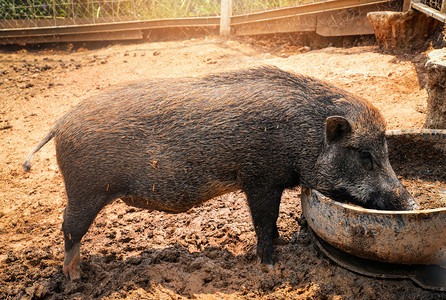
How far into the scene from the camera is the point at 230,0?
9344 millimetres

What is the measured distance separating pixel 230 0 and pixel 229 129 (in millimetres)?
7172

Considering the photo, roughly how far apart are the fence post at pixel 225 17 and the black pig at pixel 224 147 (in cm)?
670

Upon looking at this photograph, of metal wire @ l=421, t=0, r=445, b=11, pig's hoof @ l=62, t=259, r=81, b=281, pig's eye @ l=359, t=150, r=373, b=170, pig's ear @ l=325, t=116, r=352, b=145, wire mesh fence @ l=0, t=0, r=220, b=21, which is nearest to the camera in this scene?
pig's ear @ l=325, t=116, r=352, b=145

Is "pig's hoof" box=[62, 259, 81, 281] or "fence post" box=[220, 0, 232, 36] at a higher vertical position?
"fence post" box=[220, 0, 232, 36]

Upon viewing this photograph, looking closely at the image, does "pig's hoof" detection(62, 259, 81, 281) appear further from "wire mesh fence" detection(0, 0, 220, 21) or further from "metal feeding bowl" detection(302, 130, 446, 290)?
"wire mesh fence" detection(0, 0, 220, 21)

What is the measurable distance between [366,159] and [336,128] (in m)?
0.33

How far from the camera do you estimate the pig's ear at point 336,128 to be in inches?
110

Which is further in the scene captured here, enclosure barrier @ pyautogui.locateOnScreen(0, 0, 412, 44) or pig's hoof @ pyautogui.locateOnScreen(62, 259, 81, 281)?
enclosure barrier @ pyautogui.locateOnScreen(0, 0, 412, 44)

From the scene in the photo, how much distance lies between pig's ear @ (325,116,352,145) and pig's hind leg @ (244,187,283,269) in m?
0.57

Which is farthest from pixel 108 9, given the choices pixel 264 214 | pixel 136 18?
pixel 264 214

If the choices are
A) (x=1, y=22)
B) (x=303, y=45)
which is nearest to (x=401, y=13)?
(x=303, y=45)

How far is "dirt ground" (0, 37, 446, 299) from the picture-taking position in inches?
116

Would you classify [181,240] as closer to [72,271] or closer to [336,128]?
[72,271]

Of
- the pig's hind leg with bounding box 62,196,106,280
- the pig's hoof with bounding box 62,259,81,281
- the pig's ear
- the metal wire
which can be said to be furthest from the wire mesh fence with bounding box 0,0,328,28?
the pig's hoof with bounding box 62,259,81,281
